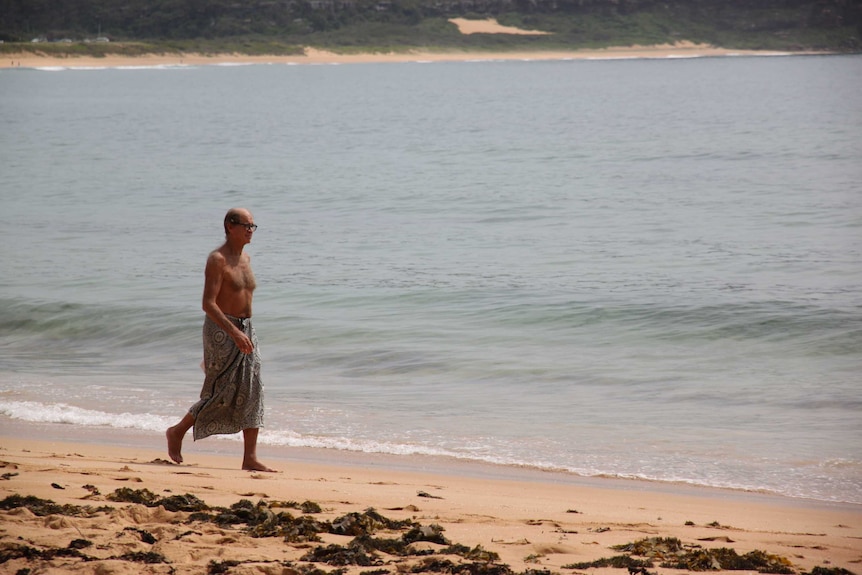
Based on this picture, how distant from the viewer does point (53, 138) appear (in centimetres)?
3738

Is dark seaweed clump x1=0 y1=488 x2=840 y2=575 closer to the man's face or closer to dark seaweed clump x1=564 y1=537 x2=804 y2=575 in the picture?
dark seaweed clump x1=564 y1=537 x2=804 y2=575

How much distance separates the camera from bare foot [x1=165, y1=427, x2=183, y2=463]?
17.7 feet

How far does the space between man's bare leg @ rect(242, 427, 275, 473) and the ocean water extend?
3.03ft

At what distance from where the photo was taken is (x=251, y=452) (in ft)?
17.6

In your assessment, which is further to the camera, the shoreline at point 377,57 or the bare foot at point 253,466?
the shoreline at point 377,57

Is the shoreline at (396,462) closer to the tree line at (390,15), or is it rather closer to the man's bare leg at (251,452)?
the man's bare leg at (251,452)

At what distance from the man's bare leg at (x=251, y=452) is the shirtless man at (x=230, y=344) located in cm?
1

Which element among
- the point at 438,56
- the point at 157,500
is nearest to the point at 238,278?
the point at 157,500

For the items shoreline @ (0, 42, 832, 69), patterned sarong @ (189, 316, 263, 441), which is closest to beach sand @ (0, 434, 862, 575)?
patterned sarong @ (189, 316, 263, 441)

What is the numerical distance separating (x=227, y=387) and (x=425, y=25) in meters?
126

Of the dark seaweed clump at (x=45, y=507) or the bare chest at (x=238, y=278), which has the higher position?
the bare chest at (x=238, y=278)

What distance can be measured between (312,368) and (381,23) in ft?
402

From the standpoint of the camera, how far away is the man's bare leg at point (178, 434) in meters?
5.36

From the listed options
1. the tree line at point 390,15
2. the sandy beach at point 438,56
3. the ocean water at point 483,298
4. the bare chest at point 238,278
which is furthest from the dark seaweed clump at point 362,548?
the tree line at point 390,15
